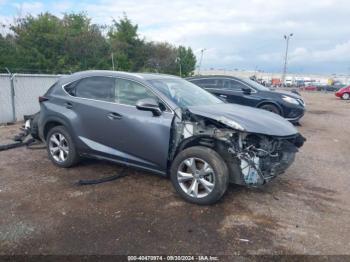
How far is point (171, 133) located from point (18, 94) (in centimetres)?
771

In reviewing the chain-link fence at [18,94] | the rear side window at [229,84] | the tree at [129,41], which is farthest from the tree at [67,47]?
the rear side window at [229,84]

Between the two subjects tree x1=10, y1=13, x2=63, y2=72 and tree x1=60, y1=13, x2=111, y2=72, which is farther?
tree x1=60, y1=13, x2=111, y2=72

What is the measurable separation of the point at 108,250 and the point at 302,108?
8.76m

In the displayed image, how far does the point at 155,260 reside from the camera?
3.00 metres

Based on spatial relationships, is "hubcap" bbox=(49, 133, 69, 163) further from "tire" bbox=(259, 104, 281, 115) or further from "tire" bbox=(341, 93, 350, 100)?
"tire" bbox=(341, 93, 350, 100)

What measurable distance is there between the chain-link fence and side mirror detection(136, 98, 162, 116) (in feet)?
22.9

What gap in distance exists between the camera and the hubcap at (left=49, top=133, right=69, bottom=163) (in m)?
5.42

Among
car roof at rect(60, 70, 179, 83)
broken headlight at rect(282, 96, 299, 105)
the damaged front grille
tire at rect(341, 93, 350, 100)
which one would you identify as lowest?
tire at rect(341, 93, 350, 100)

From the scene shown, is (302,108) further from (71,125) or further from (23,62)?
(23,62)

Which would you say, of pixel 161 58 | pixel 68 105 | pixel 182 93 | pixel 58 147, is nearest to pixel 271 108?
pixel 182 93

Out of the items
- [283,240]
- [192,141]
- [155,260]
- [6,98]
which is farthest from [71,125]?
[6,98]

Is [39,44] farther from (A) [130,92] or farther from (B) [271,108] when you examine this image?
(A) [130,92]

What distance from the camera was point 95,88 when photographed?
5.16 metres

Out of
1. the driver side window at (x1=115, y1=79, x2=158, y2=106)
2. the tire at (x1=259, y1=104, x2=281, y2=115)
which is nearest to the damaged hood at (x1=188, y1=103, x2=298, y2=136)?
the driver side window at (x1=115, y1=79, x2=158, y2=106)
